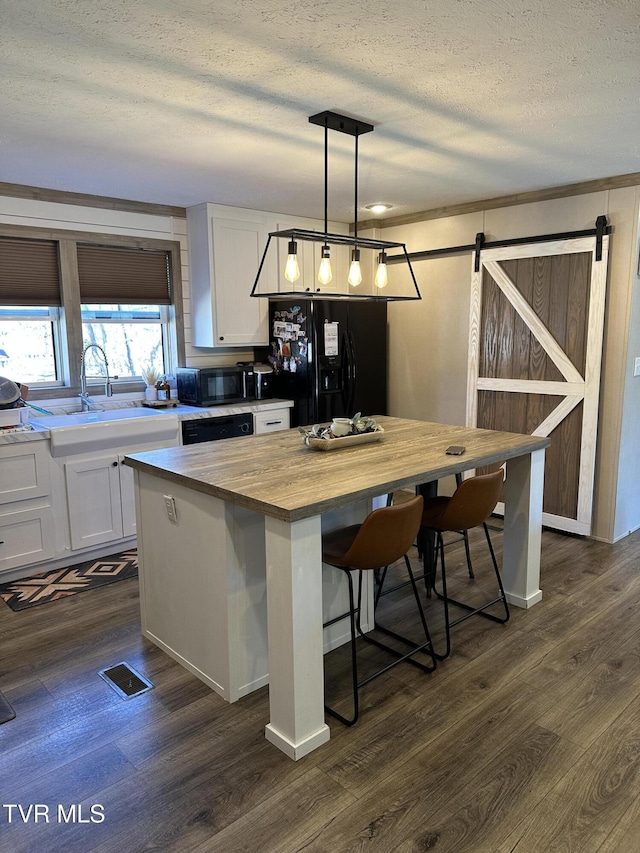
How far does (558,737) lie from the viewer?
2.26 metres

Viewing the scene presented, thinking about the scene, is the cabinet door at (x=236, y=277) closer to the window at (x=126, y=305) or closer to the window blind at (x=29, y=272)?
the window at (x=126, y=305)

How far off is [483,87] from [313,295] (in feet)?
3.54

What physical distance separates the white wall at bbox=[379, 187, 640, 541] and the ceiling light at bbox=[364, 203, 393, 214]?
1.29 feet

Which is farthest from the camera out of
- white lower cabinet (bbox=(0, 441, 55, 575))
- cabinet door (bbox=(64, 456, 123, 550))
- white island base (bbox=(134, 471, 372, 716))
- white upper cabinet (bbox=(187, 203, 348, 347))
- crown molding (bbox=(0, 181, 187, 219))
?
white upper cabinet (bbox=(187, 203, 348, 347))

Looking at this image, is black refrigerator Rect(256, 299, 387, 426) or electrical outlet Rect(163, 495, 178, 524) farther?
black refrigerator Rect(256, 299, 387, 426)

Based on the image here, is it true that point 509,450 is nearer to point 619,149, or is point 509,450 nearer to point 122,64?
point 619,149

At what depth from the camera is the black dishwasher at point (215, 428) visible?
4344mm

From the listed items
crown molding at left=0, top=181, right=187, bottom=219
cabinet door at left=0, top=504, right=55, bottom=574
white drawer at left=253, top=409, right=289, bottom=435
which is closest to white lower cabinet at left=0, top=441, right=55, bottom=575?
cabinet door at left=0, top=504, right=55, bottom=574

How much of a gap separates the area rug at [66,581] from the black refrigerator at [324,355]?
1804 mm

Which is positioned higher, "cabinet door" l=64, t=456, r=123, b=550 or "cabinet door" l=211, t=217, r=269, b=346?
"cabinet door" l=211, t=217, r=269, b=346

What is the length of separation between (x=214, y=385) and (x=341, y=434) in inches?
71.0

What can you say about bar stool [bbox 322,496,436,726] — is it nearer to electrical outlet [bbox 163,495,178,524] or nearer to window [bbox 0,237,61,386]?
electrical outlet [bbox 163,495,178,524]

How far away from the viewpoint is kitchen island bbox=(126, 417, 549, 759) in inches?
84.0

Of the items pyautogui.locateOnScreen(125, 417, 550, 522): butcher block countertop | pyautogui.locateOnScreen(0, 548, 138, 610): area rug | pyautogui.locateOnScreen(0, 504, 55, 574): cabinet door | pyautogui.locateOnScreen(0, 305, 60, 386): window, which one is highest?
pyautogui.locateOnScreen(0, 305, 60, 386): window
